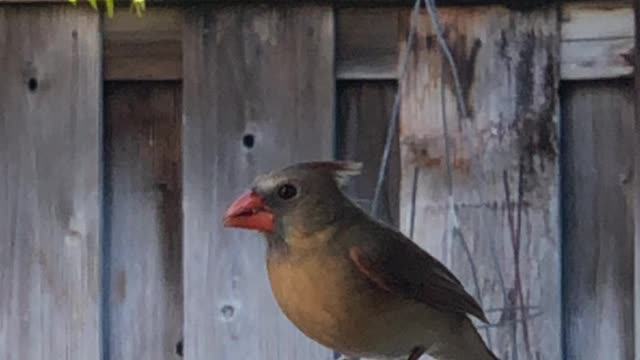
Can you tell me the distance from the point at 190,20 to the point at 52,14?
0.67 feet

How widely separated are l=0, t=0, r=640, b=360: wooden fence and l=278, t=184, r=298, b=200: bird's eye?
474mm

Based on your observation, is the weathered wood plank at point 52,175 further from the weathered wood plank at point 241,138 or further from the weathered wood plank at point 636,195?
the weathered wood plank at point 636,195

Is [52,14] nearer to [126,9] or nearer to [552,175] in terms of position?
[126,9]

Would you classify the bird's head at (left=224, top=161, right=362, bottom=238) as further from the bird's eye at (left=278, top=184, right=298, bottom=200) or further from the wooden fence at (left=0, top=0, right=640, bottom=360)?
the wooden fence at (left=0, top=0, right=640, bottom=360)

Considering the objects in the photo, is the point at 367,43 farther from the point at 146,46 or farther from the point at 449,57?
the point at 146,46

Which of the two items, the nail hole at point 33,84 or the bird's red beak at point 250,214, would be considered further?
the nail hole at point 33,84

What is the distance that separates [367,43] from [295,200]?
0.53 meters

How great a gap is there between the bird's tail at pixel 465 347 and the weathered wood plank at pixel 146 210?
558mm

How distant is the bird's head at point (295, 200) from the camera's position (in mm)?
4328

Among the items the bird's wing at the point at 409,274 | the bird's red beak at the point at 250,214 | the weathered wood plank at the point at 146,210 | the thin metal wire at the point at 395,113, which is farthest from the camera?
the weathered wood plank at the point at 146,210

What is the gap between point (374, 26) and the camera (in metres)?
4.86

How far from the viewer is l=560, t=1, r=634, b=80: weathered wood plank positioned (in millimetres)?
4789

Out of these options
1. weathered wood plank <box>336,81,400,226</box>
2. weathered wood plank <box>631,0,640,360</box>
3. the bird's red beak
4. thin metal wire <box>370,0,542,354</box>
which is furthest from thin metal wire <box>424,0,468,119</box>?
the bird's red beak

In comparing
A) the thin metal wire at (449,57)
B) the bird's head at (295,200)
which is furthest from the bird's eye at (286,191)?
the thin metal wire at (449,57)
